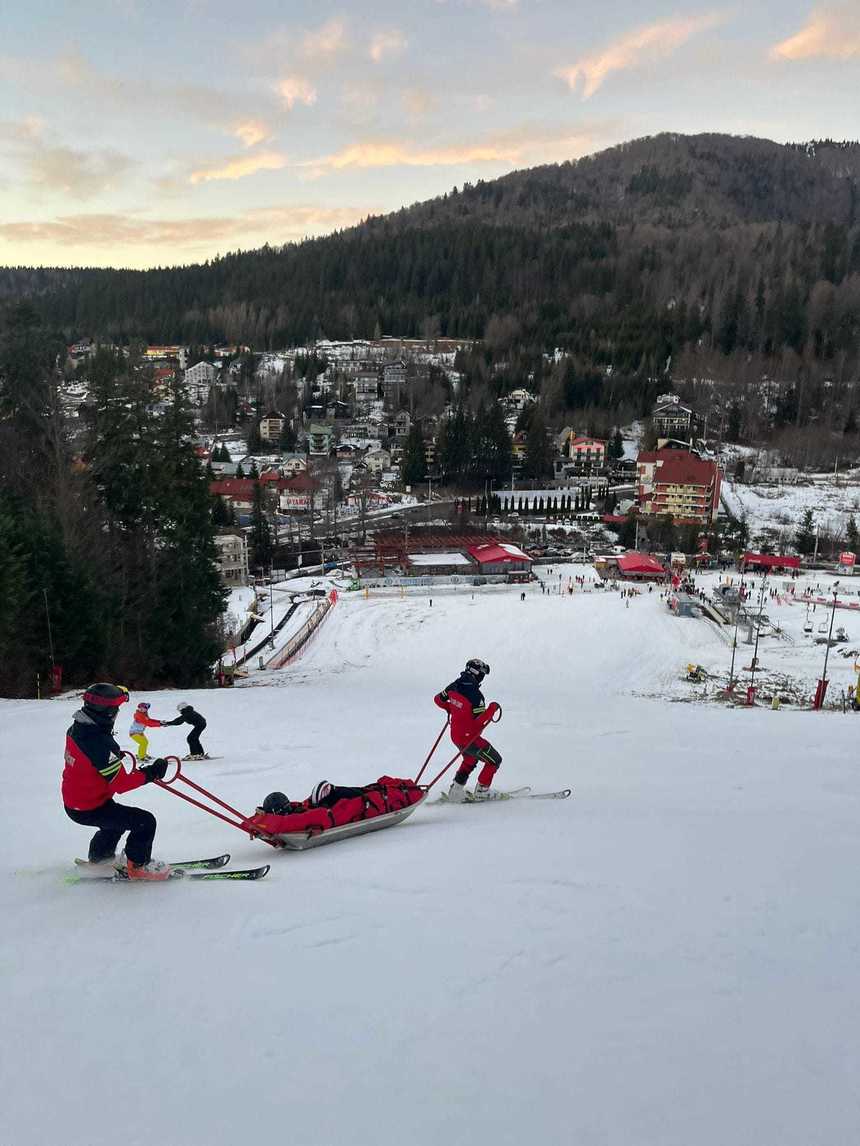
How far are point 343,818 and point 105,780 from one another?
1.53 m

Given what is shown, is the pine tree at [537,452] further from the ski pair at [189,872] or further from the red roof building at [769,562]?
the ski pair at [189,872]

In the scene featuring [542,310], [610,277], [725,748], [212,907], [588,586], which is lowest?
[588,586]

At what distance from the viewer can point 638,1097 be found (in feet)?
6.92

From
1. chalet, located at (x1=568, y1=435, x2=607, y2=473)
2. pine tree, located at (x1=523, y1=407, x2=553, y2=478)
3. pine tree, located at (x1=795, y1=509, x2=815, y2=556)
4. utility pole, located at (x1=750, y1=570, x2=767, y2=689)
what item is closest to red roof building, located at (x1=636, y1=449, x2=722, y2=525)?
pine tree, located at (x1=795, y1=509, x2=815, y2=556)

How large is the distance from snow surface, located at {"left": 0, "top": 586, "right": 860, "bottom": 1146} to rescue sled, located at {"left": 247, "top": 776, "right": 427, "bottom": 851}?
4.3 inches

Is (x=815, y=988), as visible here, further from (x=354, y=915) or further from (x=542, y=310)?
(x=542, y=310)

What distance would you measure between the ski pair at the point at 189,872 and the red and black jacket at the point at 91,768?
15.6 inches

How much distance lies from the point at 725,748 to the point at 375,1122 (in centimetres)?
667

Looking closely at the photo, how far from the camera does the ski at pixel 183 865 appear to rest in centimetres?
393

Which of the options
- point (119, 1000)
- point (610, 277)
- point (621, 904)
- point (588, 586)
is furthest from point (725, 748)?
point (610, 277)

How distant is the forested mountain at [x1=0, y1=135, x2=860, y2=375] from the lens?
4441 inches

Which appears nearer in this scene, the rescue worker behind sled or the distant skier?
the rescue worker behind sled

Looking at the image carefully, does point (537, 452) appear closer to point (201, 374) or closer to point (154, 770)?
point (201, 374)

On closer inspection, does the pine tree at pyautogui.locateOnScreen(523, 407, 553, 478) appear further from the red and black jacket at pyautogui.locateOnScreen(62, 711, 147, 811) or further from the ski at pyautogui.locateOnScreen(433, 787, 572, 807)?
the red and black jacket at pyautogui.locateOnScreen(62, 711, 147, 811)
